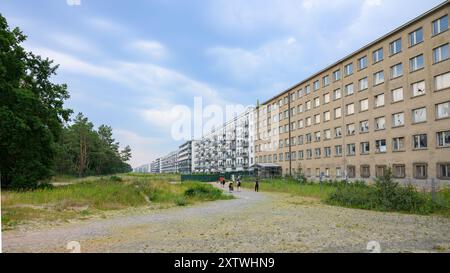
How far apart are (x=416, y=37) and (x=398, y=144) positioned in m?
11.9

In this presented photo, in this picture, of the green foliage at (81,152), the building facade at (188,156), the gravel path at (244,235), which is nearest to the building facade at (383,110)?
the gravel path at (244,235)

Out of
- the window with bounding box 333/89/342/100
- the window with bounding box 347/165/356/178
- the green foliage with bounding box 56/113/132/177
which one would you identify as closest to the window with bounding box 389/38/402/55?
the window with bounding box 333/89/342/100

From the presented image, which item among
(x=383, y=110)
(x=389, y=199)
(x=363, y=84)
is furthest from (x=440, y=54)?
(x=389, y=199)

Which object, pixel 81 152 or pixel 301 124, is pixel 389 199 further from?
pixel 81 152

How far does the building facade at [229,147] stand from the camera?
90750mm

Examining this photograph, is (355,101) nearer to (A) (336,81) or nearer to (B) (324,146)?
(A) (336,81)

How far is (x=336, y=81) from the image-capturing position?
4894 centimetres

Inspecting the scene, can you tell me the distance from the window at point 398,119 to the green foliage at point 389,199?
20.8m

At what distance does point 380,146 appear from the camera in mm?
39281

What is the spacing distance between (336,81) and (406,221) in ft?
129

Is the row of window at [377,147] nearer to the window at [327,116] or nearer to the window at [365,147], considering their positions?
the window at [365,147]

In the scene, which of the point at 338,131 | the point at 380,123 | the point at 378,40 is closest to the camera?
the point at 378,40
